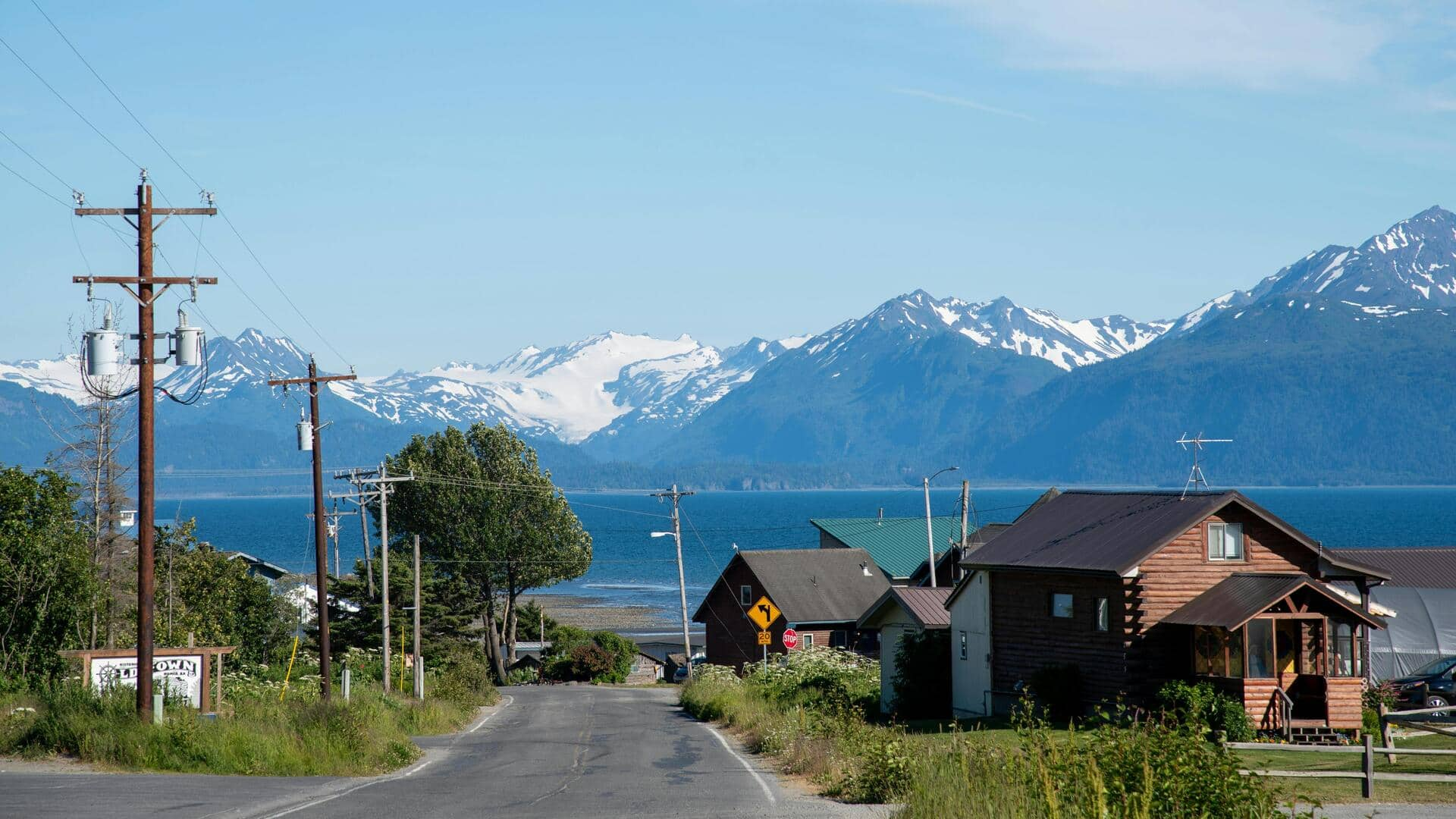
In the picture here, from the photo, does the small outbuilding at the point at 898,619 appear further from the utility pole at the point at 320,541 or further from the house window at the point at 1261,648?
the utility pole at the point at 320,541

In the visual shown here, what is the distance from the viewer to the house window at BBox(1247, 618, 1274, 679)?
32.1 meters

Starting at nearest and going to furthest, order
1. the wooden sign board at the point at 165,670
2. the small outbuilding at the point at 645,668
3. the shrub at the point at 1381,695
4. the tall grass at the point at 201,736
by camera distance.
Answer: the tall grass at the point at 201,736, the wooden sign board at the point at 165,670, the shrub at the point at 1381,695, the small outbuilding at the point at 645,668

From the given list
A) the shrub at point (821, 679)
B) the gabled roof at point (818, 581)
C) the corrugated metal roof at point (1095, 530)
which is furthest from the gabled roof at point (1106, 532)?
the gabled roof at point (818, 581)

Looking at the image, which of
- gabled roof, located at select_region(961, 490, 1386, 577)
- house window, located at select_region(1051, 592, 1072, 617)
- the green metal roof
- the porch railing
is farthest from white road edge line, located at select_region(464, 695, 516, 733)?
the green metal roof

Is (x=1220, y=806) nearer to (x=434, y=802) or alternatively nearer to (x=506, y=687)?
(x=434, y=802)

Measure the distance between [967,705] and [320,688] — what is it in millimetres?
17752

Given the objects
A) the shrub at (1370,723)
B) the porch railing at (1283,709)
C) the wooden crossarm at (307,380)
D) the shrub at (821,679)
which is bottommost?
the shrub at (821,679)

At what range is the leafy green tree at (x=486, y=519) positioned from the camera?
3093 inches

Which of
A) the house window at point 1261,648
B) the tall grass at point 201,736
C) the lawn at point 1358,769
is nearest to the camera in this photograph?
the lawn at point 1358,769

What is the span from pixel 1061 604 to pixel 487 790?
17.9 m

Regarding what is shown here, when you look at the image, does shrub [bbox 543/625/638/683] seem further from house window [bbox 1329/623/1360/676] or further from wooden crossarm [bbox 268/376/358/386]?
house window [bbox 1329/623/1360/676]

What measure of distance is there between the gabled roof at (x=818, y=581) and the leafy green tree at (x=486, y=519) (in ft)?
44.2

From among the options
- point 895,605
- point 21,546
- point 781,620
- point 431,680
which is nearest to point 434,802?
point 21,546

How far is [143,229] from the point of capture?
26000mm
